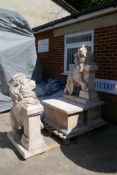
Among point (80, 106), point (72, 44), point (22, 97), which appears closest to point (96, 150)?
point (80, 106)

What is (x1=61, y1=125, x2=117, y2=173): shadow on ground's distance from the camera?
12.1ft

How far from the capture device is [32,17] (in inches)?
402

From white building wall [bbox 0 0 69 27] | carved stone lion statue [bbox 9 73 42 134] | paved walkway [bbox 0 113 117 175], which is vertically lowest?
paved walkway [bbox 0 113 117 175]

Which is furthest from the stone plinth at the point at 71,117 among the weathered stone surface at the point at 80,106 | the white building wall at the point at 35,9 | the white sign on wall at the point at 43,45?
the white building wall at the point at 35,9

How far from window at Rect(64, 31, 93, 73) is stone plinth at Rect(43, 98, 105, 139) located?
179cm

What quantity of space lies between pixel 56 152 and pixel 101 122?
1334 mm

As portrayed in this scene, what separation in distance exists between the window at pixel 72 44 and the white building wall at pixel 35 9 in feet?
12.8

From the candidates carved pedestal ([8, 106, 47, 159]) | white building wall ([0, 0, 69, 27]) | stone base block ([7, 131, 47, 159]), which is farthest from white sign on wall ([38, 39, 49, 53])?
carved pedestal ([8, 106, 47, 159])

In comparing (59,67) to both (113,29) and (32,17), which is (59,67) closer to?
(113,29)

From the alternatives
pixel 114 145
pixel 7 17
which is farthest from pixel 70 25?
pixel 114 145

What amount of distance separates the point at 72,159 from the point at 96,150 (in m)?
0.53

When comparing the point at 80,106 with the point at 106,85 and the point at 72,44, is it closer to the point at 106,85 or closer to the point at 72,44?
the point at 106,85

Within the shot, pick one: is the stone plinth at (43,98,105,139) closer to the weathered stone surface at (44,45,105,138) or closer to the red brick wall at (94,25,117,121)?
the weathered stone surface at (44,45,105,138)

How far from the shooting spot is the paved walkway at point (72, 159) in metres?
Result: 3.56
